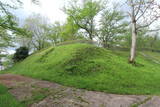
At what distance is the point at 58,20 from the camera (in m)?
28.1

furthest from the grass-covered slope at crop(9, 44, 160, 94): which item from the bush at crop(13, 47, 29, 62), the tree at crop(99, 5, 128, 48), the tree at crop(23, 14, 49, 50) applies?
the tree at crop(23, 14, 49, 50)

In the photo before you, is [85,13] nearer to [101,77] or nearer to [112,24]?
[112,24]

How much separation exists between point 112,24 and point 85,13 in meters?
5.74

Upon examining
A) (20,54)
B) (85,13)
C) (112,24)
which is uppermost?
(85,13)

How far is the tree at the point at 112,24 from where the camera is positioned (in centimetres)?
1920

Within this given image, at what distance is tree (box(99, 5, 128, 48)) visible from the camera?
19.2 meters

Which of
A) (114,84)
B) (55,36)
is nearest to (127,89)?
(114,84)

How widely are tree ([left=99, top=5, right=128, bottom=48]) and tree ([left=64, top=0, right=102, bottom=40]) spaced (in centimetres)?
179

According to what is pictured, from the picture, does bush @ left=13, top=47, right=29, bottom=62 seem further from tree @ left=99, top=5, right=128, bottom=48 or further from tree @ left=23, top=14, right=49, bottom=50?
tree @ left=99, top=5, right=128, bottom=48

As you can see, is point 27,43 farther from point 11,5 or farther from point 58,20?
point 11,5

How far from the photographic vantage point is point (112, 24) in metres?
19.9

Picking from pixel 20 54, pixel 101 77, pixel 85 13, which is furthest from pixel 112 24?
pixel 20 54

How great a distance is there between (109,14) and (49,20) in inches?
622

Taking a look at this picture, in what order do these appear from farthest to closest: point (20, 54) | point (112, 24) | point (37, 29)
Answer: point (37, 29)
point (112, 24)
point (20, 54)
